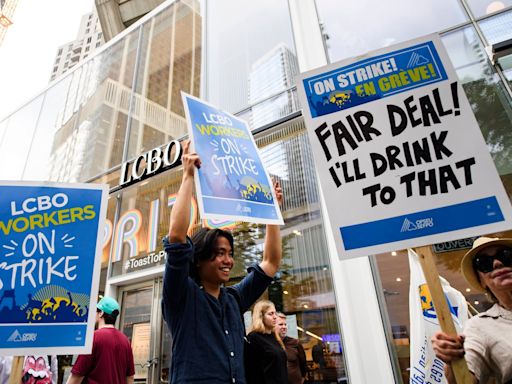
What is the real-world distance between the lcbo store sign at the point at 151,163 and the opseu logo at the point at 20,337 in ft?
14.1

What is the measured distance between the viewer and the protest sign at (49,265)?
179 cm

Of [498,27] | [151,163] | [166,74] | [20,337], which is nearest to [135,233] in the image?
[151,163]

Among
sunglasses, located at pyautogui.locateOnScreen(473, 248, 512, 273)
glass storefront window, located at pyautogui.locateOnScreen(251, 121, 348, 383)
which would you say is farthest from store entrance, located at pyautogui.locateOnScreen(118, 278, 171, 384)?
sunglasses, located at pyautogui.locateOnScreen(473, 248, 512, 273)

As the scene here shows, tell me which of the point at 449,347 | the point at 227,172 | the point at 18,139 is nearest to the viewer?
the point at 449,347

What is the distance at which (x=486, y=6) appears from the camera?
13.4 ft

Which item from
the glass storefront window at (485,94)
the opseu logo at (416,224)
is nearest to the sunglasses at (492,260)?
the opseu logo at (416,224)

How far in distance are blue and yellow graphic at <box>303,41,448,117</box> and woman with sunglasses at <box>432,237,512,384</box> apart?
2.65 ft

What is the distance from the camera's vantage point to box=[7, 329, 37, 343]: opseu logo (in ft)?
5.72

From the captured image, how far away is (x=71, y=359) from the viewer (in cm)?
566

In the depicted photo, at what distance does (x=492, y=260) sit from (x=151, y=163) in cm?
561

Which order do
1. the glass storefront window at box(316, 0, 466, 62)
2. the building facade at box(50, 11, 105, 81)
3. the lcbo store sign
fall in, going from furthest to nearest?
1. the building facade at box(50, 11, 105, 81)
2. the lcbo store sign
3. the glass storefront window at box(316, 0, 466, 62)

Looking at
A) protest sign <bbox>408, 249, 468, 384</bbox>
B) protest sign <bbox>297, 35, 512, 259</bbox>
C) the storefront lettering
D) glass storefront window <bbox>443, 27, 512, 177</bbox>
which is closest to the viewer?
protest sign <bbox>297, 35, 512, 259</bbox>

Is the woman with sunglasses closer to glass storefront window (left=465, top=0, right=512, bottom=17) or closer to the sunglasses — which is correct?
the sunglasses

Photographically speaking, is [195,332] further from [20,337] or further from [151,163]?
[151,163]
